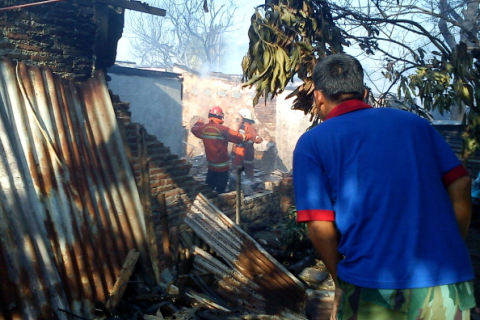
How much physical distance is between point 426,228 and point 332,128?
1.66 ft

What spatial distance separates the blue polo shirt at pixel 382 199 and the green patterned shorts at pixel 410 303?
0.03 meters

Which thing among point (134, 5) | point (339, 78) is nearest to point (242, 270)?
point (339, 78)

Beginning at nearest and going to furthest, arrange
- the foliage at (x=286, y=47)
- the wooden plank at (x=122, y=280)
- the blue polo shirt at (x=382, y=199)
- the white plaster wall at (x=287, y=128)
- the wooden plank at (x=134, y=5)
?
the blue polo shirt at (x=382, y=199)
the wooden plank at (x=122, y=280)
the foliage at (x=286, y=47)
the wooden plank at (x=134, y=5)
the white plaster wall at (x=287, y=128)

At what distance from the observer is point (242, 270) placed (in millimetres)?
4180

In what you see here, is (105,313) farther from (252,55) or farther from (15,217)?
(252,55)

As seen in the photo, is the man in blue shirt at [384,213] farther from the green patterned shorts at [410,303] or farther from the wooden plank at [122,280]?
the wooden plank at [122,280]

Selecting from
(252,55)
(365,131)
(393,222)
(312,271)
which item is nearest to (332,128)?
(365,131)

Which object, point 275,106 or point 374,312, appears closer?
point 374,312

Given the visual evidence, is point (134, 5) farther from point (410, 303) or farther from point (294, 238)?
point (410, 303)

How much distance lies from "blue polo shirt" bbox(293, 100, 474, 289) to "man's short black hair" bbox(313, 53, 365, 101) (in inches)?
4.3

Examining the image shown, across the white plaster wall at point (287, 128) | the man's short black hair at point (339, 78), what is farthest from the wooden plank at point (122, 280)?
the white plaster wall at point (287, 128)

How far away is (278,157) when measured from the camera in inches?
760

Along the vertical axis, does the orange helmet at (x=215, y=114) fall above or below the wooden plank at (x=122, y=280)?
above

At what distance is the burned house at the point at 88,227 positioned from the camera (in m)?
2.89
